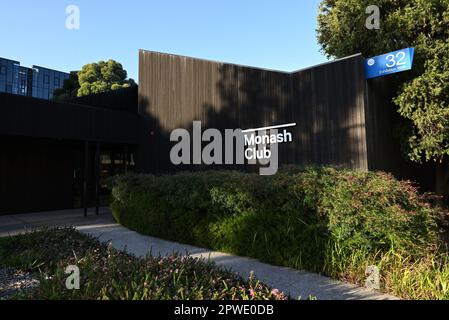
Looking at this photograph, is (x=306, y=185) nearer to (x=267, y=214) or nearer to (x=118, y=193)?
(x=267, y=214)

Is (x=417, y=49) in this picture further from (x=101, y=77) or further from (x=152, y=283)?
(x=101, y=77)

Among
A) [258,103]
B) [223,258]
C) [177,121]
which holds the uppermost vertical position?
[258,103]

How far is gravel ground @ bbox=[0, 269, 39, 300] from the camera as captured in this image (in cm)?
423

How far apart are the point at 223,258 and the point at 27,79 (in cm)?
6648

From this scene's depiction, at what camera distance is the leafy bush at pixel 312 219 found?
4855 mm

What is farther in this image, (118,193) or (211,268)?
(118,193)

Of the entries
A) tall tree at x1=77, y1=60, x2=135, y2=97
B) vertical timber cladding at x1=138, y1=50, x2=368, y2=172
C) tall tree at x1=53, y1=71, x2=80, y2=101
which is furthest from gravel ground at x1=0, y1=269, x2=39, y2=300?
tall tree at x1=53, y1=71, x2=80, y2=101

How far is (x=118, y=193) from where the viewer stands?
10383 millimetres

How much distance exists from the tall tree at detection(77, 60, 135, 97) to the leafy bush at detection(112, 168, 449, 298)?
71.6 feet

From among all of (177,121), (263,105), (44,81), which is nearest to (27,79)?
(44,81)

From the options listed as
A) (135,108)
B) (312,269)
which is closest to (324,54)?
(135,108)

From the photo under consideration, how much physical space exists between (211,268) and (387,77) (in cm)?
994

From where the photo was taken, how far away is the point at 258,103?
39.4 feet

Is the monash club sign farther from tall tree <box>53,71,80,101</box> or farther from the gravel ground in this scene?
tall tree <box>53,71,80,101</box>
